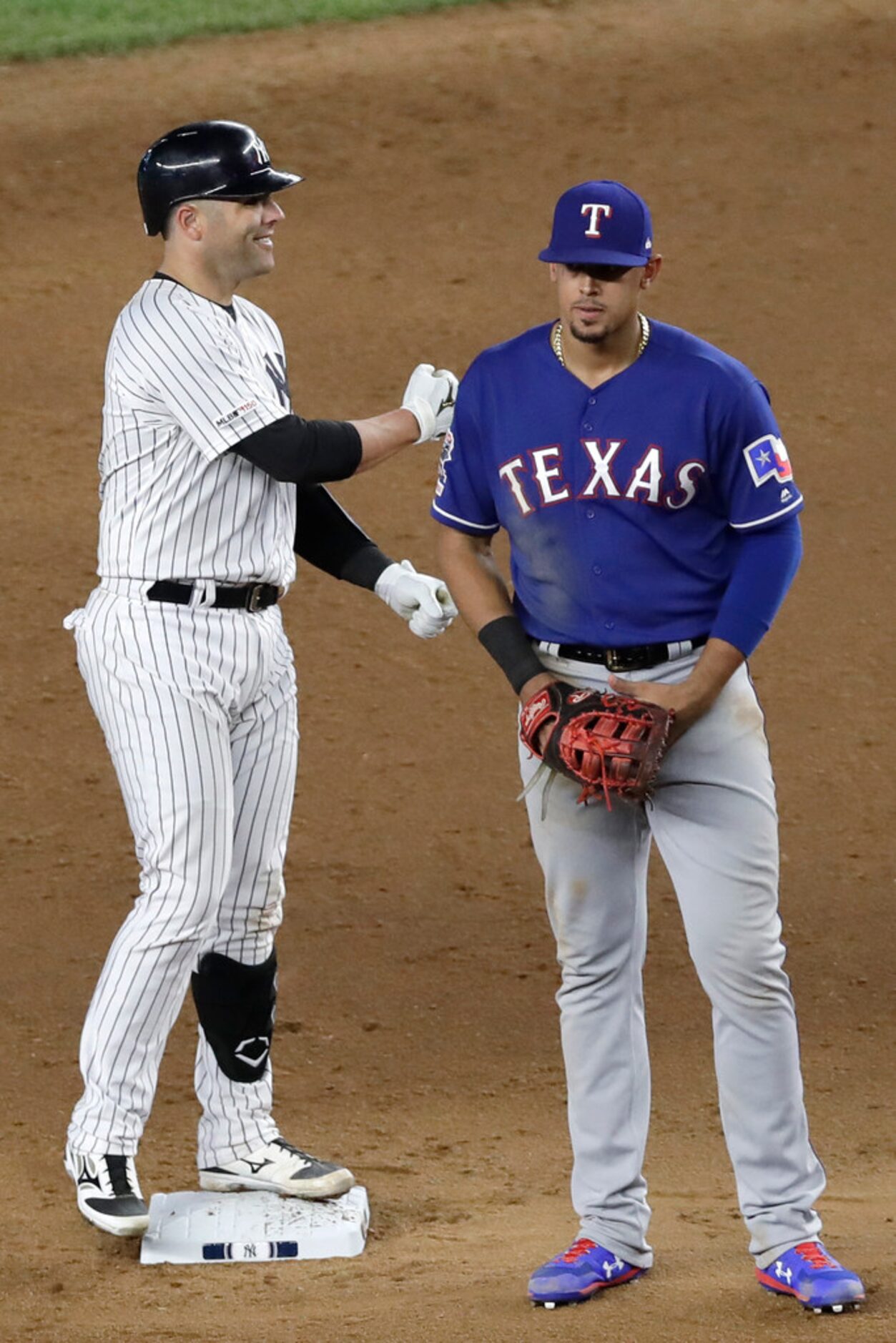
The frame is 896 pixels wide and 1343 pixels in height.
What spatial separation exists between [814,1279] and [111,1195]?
145 cm

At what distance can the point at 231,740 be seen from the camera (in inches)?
161

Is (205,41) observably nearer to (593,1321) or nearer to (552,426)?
(552,426)

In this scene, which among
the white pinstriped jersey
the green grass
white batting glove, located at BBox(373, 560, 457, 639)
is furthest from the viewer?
the green grass

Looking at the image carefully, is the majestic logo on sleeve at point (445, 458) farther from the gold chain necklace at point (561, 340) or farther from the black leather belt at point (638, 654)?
the black leather belt at point (638, 654)

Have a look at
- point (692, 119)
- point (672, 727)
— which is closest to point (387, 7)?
point (692, 119)

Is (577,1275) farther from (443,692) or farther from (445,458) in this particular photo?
(443,692)

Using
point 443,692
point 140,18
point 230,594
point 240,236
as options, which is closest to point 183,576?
point 230,594

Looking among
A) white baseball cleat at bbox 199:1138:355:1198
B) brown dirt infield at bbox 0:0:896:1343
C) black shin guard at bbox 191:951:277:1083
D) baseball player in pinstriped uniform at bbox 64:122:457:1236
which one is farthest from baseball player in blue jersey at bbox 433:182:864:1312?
black shin guard at bbox 191:951:277:1083

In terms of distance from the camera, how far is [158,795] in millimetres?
3895

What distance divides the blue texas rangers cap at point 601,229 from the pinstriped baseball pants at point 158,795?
1064 mm

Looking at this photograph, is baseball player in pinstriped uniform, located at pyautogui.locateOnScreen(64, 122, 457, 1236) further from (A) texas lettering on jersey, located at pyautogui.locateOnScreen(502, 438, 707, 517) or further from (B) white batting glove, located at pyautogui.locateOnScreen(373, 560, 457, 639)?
(A) texas lettering on jersey, located at pyautogui.locateOnScreen(502, 438, 707, 517)

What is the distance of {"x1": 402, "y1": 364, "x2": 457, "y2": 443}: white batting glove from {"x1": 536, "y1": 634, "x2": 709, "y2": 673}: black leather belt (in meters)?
0.75

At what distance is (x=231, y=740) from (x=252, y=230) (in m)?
1.07

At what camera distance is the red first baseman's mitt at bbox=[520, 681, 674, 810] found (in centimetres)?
340
